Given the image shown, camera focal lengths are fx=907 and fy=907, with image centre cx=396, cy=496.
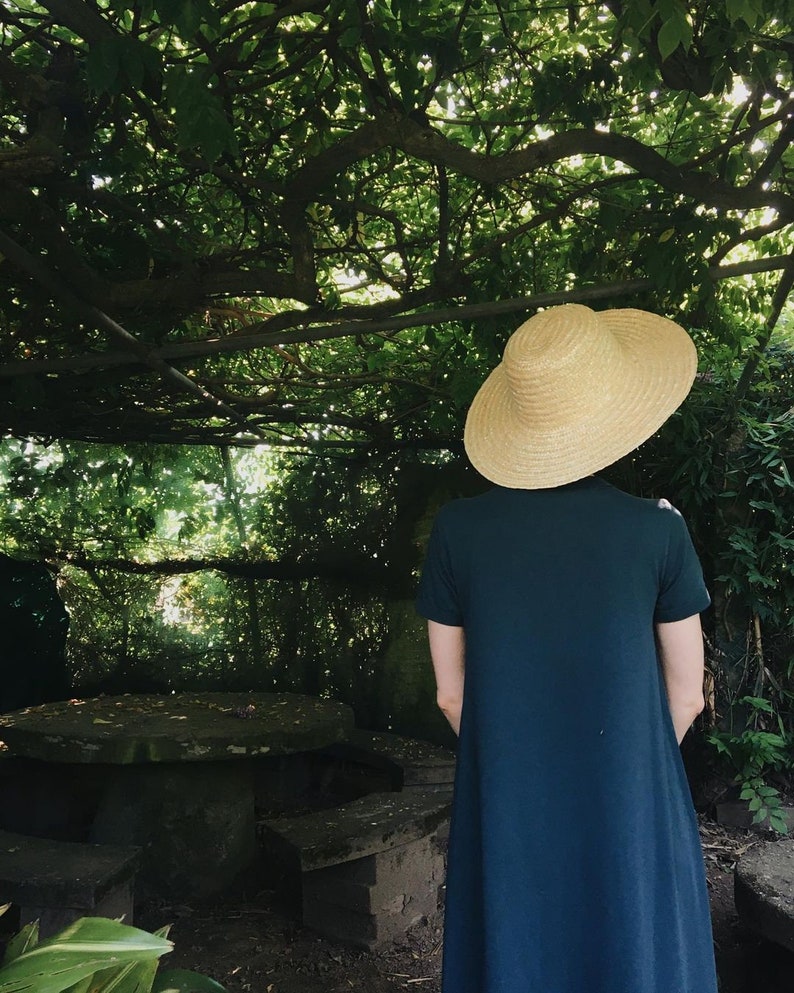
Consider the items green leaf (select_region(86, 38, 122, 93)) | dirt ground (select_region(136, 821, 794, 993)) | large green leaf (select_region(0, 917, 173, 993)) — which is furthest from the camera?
dirt ground (select_region(136, 821, 794, 993))

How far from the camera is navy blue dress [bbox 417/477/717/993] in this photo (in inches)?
63.9

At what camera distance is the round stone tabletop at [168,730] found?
362 cm

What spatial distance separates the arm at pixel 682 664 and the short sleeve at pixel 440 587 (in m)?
0.41

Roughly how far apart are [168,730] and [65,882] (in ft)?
3.07

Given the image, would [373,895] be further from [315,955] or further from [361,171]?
[361,171]

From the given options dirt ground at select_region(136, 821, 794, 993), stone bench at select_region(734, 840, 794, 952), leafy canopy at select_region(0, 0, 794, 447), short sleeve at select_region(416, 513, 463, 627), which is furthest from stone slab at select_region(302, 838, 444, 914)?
leafy canopy at select_region(0, 0, 794, 447)

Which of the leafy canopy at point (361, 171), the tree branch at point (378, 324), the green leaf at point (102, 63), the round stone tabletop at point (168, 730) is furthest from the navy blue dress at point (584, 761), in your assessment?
the round stone tabletop at point (168, 730)

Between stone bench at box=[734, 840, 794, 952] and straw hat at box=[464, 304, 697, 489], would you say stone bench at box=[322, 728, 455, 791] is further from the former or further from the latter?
straw hat at box=[464, 304, 697, 489]

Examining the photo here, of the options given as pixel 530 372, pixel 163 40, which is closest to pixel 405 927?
pixel 530 372

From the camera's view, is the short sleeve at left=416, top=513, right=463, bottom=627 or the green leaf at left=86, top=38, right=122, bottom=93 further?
the green leaf at left=86, top=38, right=122, bottom=93

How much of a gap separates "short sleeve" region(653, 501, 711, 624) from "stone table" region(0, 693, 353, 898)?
241cm

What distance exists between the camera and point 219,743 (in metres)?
3.66

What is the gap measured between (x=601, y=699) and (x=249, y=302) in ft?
11.4

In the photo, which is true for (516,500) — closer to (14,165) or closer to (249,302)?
(14,165)
